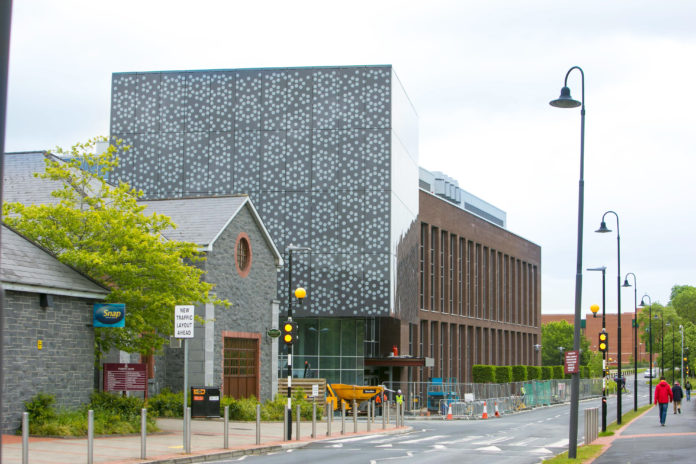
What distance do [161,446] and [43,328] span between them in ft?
16.0

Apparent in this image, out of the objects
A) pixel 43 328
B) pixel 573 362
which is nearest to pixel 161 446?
pixel 43 328

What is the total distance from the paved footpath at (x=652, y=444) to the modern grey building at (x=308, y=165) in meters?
23.4

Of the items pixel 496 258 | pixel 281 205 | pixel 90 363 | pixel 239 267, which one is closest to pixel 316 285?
pixel 281 205

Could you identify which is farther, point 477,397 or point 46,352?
point 477,397

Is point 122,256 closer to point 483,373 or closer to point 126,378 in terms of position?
point 126,378

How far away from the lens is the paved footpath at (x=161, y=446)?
1780 cm

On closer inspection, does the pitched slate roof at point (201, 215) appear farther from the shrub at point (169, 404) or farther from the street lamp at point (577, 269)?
the street lamp at point (577, 269)

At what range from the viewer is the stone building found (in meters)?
22.0

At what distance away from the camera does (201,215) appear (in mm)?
35875

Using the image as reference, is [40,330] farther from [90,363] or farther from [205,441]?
[205,441]

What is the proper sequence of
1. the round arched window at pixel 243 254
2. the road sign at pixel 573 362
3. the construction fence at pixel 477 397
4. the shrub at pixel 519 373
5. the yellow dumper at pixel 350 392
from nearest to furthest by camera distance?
the road sign at pixel 573 362 < the round arched window at pixel 243 254 < the yellow dumper at pixel 350 392 < the construction fence at pixel 477 397 < the shrub at pixel 519 373

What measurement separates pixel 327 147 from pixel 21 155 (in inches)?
934

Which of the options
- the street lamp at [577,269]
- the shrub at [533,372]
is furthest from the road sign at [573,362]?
the shrub at [533,372]

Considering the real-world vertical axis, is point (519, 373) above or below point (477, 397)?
above
